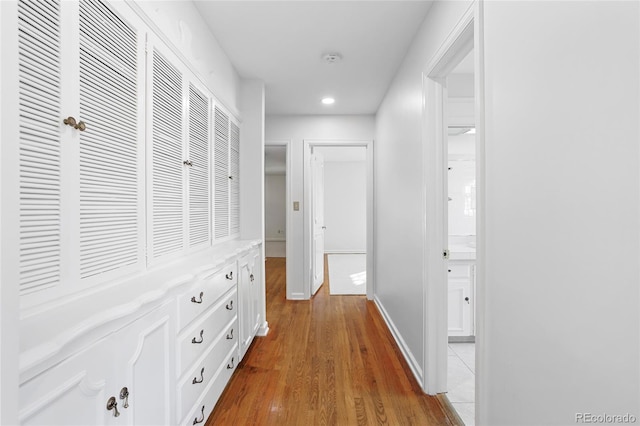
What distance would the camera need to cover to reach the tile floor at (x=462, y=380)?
192cm

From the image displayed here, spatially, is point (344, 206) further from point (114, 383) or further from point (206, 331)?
point (114, 383)

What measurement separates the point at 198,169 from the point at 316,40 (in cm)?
134

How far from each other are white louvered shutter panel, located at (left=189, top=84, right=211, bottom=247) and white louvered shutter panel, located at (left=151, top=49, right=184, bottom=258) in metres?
0.16

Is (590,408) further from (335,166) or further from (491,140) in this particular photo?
(335,166)

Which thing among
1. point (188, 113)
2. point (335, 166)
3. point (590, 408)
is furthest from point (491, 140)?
point (335, 166)

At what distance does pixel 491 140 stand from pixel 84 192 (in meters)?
1.55

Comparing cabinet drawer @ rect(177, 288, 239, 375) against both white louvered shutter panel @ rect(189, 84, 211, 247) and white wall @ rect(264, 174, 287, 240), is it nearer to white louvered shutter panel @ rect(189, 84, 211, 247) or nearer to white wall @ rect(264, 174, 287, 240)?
white louvered shutter panel @ rect(189, 84, 211, 247)

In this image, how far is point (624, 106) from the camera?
2.36ft

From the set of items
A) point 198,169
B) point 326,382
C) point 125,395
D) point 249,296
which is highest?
point 198,169

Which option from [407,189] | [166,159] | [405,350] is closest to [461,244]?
[407,189]

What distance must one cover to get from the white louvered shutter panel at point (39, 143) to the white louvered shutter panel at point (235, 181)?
183cm

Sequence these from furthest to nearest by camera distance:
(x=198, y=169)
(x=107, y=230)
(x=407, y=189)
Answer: (x=407, y=189) < (x=198, y=169) < (x=107, y=230)

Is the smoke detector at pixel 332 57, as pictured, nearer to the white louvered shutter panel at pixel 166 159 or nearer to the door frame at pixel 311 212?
the white louvered shutter panel at pixel 166 159

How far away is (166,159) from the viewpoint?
1.72 meters
